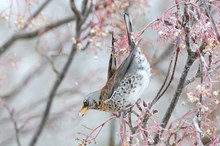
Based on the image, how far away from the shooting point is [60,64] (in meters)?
10.5

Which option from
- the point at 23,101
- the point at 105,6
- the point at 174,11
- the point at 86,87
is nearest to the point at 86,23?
the point at 105,6

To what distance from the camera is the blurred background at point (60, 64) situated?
17.1ft

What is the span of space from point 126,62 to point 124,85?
0.93 ft

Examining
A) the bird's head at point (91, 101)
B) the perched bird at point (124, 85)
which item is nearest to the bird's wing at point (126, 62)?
the perched bird at point (124, 85)

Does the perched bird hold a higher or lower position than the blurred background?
lower

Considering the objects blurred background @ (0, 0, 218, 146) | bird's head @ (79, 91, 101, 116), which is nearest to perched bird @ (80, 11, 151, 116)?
bird's head @ (79, 91, 101, 116)

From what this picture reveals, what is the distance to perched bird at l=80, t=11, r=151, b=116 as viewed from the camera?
428cm

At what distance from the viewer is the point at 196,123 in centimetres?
314

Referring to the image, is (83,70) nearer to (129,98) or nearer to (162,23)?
(129,98)

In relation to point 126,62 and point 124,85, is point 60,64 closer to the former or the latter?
point 124,85

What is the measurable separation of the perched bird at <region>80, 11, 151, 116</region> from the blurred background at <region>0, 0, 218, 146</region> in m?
0.19

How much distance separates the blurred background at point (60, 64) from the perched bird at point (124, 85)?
19 centimetres

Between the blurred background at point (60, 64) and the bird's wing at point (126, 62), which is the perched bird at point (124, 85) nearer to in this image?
the bird's wing at point (126, 62)

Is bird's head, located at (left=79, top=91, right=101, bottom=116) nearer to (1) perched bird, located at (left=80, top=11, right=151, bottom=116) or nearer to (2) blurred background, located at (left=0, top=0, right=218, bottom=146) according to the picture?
(1) perched bird, located at (left=80, top=11, right=151, bottom=116)
